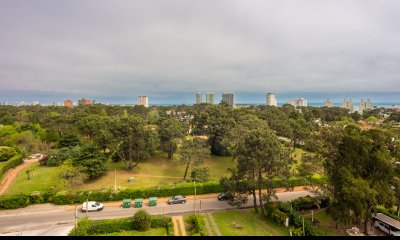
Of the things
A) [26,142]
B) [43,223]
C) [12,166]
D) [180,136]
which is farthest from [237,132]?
[26,142]

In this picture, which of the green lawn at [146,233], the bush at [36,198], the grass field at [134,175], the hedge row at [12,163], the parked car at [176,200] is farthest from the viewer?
the hedge row at [12,163]

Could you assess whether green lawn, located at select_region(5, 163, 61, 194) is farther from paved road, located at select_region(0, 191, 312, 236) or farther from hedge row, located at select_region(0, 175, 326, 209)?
paved road, located at select_region(0, 191, 312, 236)

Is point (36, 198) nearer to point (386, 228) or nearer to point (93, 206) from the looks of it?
point (93, 206)

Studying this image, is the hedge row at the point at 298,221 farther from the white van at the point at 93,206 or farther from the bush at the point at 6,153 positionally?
the bush at the point at 6,153

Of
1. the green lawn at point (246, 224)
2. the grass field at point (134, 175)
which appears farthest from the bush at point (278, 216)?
the grass field at point (134, 175)

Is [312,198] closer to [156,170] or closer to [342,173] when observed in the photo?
[342,173]

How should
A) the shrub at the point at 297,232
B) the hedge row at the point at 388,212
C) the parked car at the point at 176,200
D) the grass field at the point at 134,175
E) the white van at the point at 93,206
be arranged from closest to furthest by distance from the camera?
the shrub at the point at 297,232
the hedge row at the point at 388,212
the white van at the point at 93,206
the parked car at the point at 176,200
the grass field at the point at 134,175

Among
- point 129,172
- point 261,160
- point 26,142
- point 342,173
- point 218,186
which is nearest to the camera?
point 342,173
